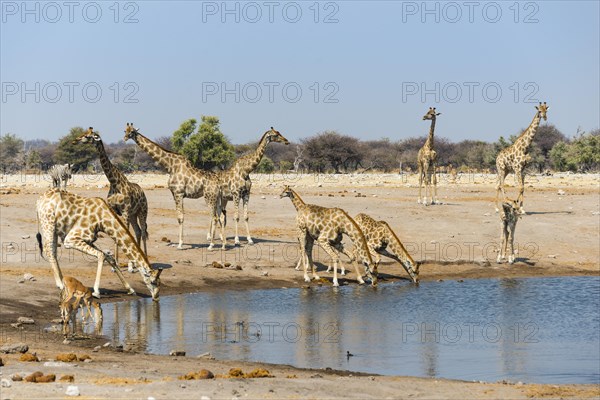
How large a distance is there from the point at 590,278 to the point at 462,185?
22.6m

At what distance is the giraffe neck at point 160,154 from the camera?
26.6 m

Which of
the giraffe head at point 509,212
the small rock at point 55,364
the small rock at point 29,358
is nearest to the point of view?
the small rock at point 55,364

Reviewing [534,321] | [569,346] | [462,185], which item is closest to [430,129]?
[462,185]

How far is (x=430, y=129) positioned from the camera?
37.3 meters

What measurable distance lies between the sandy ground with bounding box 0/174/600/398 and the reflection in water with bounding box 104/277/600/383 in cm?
100

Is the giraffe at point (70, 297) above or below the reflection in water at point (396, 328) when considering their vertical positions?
above

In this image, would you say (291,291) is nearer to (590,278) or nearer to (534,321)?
(534,321)

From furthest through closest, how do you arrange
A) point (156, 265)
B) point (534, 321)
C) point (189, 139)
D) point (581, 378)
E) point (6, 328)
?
point (189, 139)
point (156, 265)
point (534, 321)
point (6, 328)
point (581, 378)

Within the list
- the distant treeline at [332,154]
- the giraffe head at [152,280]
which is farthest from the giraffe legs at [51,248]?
the distant treeline at [332,154]

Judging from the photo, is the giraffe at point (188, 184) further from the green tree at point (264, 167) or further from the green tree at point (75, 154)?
the green tree at point (75, 154)

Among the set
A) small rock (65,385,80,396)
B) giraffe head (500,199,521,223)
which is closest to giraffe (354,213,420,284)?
giraffe head (500,199,521,223)

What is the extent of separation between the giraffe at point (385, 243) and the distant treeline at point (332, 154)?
32900 mm

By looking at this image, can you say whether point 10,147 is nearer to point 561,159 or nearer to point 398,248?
point 561,159

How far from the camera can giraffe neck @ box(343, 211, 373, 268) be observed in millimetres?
22906
